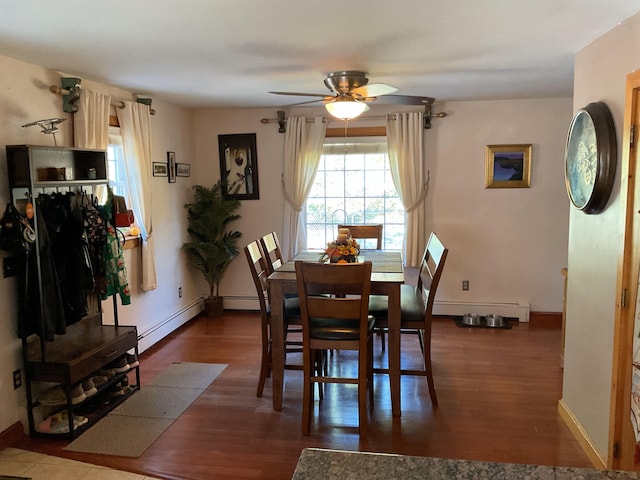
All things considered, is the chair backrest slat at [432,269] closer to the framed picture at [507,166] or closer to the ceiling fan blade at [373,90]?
the ceiling fan blade at [373,90]

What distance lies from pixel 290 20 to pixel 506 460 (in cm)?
248

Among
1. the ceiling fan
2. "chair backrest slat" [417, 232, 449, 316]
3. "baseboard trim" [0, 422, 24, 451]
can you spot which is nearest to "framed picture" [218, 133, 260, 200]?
the ceiling fan

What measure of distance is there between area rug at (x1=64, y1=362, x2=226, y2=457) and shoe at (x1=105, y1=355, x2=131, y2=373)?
22 cm

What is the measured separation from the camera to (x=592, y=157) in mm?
2635

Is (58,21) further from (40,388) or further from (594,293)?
(594,293)

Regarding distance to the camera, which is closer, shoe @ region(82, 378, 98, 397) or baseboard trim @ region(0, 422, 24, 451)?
baseboard trim @ region(0, 422, 24, 451)

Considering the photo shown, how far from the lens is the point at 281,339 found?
327 centimetres

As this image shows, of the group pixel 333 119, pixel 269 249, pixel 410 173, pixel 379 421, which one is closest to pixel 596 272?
pixel 379 421

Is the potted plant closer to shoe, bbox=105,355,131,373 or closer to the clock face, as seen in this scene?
shoe, bbox=105,355,131,373

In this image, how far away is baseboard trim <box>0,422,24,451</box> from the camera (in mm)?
2917

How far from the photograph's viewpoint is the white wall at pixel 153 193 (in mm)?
2973

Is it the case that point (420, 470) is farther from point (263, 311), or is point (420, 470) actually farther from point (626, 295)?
point (263, 311)

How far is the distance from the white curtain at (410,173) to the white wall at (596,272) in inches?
87.3

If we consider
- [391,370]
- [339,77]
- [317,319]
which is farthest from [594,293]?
[339,77]
